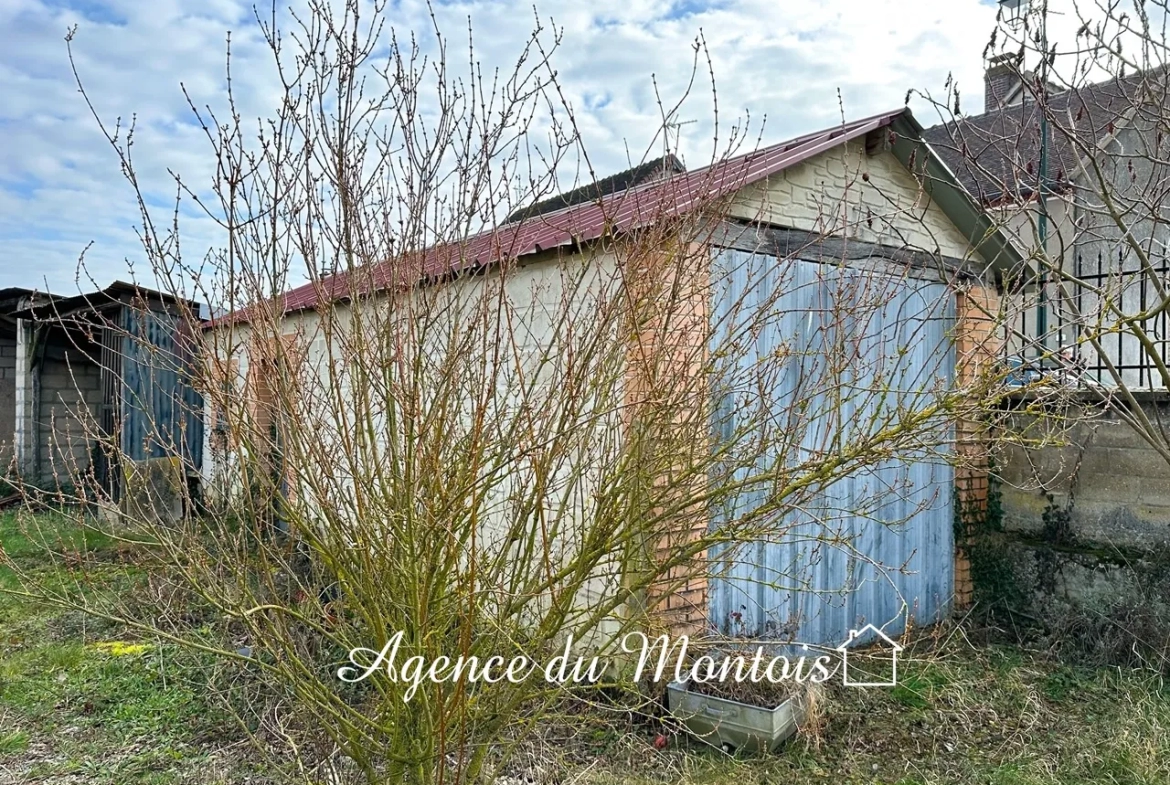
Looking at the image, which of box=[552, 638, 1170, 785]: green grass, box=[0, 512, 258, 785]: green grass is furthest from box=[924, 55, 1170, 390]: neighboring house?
box=[0, 512, 258, 785]: green grass

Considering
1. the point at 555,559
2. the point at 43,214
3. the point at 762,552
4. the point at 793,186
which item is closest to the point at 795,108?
the point at 793,186

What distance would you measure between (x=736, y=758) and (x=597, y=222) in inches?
118

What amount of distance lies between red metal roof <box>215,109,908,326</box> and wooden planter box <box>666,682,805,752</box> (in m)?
2.45

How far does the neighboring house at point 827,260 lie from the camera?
434 centimetres

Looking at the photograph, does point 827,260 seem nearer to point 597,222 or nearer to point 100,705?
point 597,222

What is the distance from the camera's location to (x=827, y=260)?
521cm

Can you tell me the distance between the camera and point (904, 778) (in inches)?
153

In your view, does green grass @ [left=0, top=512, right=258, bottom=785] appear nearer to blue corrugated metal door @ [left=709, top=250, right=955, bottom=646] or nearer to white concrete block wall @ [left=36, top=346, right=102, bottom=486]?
blue corrugated metal door @ [left=709, top=250, right=955, bottom=646]

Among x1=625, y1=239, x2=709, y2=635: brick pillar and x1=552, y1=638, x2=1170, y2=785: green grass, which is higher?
x1=625, y1=239, x2=709, y2=635: brick pillar

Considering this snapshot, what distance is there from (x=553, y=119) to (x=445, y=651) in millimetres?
2176

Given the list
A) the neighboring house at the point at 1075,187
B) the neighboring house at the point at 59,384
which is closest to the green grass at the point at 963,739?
the neighboring house at the point at 1075,187

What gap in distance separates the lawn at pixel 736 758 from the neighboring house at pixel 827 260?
2.14ft

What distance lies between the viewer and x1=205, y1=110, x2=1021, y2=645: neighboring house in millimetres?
4340

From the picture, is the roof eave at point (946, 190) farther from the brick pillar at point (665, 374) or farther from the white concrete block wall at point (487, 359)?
the brick pillar at point (665, 374)
